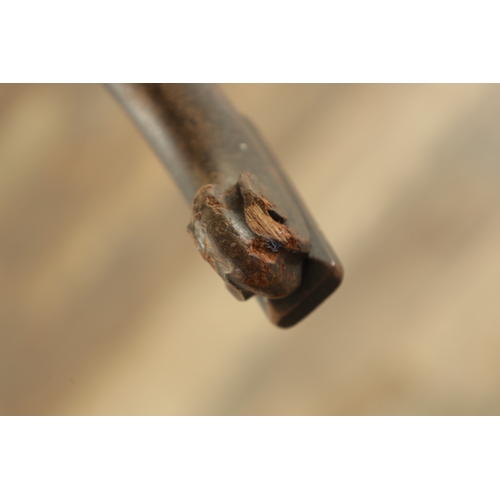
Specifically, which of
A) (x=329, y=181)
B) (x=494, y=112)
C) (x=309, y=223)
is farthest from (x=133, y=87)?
(x=494, y=112)

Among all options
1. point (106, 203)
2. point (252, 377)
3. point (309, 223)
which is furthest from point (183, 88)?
point (252, 377)

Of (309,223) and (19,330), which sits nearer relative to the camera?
(309,223)

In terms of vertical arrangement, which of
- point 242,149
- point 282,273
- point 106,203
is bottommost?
point 282,273

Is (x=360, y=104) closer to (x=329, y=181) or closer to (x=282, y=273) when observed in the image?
(x=329, y=181)

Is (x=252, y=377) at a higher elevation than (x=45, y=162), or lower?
lower

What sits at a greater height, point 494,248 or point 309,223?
point 309,223

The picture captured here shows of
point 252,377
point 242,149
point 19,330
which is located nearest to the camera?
point 242,149

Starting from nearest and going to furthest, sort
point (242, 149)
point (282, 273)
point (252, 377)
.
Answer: point (282, 273)
point (242, 149)
point (252, 377)

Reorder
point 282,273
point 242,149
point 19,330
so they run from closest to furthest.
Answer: point 282,273 → point 242,149 → point 19,330

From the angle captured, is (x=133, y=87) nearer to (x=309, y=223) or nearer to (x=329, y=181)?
(x=309, y=223)
